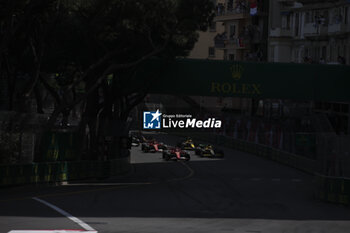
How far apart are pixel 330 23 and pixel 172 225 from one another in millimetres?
42032

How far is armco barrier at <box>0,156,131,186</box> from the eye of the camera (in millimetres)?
33156

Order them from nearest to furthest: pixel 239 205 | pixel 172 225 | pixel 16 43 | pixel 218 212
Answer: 1. pixel 172 225
2. pixel 218 212
3. pixel 239 205
4. pixel 16 43

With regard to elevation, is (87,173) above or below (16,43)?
below

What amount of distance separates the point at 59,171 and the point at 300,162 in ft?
66.7

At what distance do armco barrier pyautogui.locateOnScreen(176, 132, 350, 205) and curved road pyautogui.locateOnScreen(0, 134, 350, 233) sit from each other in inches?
27.5

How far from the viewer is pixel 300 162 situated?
172 feet

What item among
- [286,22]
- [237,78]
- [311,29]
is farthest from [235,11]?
[237,78]

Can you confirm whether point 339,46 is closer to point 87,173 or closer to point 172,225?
point 87,173

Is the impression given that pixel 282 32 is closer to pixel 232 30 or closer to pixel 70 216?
pixel 232 30

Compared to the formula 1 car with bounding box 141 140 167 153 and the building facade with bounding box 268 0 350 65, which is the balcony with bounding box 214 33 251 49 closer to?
the building facade with bounding box 268 0 350 65

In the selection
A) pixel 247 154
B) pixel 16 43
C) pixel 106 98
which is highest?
pixel 16 43

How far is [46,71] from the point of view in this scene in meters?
44.7

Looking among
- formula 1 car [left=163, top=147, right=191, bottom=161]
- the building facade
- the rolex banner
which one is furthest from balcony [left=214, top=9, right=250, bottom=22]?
the rolex banner

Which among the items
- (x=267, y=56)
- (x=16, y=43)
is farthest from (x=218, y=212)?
(x=267, y=56)
